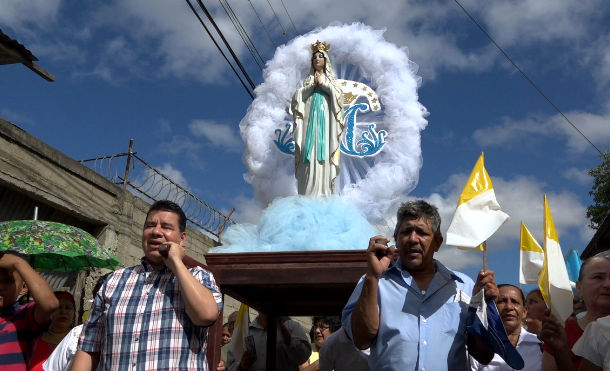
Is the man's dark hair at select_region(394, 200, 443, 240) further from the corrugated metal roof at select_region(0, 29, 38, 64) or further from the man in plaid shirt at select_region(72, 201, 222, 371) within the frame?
the corrugated metal roof at select_region(0, 29, 38, 64)

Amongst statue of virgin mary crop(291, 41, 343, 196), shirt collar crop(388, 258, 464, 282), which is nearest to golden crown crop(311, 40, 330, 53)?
statue of virgin mary crop(291, 41, 343, 196)

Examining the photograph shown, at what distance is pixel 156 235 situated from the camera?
290cm

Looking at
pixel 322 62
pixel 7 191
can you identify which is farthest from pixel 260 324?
pixel 7 191

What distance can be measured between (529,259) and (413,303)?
5.02ft

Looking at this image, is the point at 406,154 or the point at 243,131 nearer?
the point at 406,154

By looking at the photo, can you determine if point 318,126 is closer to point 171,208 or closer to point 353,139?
point 353,139

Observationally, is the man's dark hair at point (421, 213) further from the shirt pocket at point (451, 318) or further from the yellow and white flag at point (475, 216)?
the shirt pocket at point (451, 318)

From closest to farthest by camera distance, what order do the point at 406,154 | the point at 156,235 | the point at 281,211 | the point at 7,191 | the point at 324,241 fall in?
the point at 156,235
the point at 324,241
the point at 281,211
the point at 406,154
the point at 7,191

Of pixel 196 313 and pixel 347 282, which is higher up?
pixel 347 282

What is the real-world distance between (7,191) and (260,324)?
430 centimetres

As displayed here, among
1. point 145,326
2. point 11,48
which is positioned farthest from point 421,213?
point 11,48

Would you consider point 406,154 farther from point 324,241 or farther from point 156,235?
point 156,235

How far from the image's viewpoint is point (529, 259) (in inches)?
159

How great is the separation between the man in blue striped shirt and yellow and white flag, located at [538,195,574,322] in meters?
0.45
